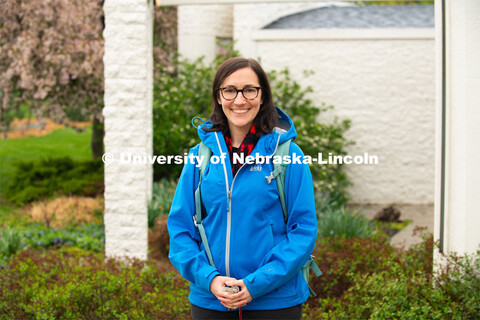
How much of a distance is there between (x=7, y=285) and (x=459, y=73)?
4.24 metres

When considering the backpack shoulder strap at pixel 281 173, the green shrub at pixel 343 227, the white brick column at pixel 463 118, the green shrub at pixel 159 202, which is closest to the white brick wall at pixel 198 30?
the green shrub at pixel 159 202

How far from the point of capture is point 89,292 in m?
4.27

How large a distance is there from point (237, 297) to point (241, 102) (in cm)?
90

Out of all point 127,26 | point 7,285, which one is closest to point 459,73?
point 127,26

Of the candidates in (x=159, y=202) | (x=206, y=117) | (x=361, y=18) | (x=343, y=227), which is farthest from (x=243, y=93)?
(x=361, y=18)

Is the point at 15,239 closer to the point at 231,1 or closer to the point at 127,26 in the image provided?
the point at 127,26

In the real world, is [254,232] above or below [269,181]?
below

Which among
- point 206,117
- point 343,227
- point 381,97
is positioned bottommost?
point 343,227

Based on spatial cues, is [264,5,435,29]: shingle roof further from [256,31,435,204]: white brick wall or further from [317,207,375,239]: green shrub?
[317,207,375,239]: green shrub

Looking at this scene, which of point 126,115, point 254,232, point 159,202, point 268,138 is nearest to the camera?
point 254,232

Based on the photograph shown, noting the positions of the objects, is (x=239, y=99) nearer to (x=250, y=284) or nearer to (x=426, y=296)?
(x=250, y=284)

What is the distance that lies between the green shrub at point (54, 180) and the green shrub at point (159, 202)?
5.80 ft

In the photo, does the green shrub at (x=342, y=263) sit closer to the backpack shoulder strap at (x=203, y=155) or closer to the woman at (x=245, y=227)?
the woman at (x=245, y=227)

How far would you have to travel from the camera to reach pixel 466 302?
365 centimetres
